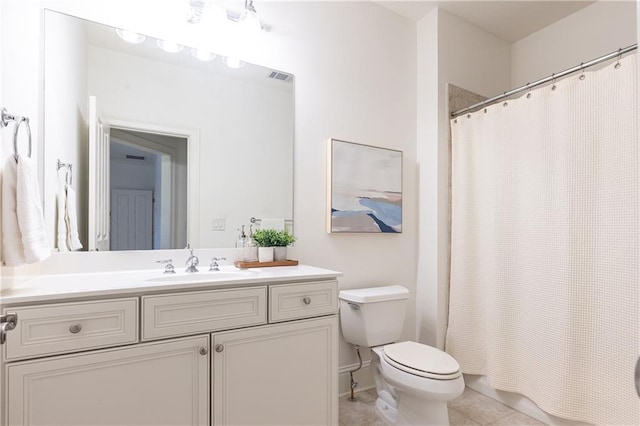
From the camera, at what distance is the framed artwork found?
84.4 inches

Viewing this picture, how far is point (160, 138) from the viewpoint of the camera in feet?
5.59

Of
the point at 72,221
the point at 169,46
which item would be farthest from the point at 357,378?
the point at 169,46

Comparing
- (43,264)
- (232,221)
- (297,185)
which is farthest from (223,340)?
(297,185)

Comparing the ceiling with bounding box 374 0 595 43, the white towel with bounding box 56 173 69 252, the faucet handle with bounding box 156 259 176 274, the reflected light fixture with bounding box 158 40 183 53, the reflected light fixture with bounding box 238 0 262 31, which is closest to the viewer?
the white towel with bounding box 56 173 69 252

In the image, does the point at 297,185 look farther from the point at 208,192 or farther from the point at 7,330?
the point at 7,330

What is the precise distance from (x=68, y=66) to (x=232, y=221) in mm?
999

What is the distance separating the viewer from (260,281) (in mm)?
1432

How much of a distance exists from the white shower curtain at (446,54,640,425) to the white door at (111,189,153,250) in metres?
1.91

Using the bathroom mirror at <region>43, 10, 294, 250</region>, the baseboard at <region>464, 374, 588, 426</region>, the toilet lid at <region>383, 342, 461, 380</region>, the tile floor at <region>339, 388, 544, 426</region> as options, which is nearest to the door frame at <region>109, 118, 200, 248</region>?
the bathroom mirror at <region>43, 10, 294, 250</region>

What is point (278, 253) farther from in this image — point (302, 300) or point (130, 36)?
point (130, 36)

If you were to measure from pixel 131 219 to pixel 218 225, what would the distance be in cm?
41

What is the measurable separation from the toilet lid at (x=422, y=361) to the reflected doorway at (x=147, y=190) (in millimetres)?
1232

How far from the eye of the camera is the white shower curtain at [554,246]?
1614 millimetres

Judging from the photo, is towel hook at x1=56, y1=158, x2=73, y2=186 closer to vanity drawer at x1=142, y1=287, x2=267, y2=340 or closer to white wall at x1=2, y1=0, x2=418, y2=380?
white wall at x1=2, y1=0, x2=418, y2=380
